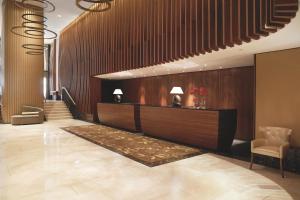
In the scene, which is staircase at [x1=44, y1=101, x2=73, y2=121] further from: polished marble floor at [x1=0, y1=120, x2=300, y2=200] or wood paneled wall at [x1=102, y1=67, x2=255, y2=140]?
polished marble floor at [x1=0, y1=120, x2=300, y2=200]

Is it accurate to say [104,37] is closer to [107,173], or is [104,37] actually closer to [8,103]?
[8,103]

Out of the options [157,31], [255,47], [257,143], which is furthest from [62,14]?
[257,143]

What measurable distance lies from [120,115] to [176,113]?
318 cm

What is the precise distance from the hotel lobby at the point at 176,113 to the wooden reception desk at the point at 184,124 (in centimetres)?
3

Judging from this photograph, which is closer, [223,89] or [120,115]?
[223,89]

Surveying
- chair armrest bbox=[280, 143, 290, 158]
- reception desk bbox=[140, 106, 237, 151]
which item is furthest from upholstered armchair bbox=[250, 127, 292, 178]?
reception desk bbox=[140, 106, 237, 151]

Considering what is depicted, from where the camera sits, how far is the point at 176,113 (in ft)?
21.3

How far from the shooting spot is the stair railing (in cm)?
1262

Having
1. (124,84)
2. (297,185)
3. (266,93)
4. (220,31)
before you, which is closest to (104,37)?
(124,84)

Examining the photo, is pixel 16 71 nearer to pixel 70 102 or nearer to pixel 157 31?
pixel 70 102

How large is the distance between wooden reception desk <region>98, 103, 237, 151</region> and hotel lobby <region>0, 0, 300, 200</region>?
0.11ft

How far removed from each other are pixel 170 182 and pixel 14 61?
1010cm

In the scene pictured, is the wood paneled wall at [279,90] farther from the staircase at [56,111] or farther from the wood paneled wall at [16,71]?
the staircase at [56,111]

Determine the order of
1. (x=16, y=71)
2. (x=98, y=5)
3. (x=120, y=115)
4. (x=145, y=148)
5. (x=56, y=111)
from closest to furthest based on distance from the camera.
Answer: (x=145, y=148), (x=120, y=115), (x=98, y=5), (x=16, y=71), (x=56, y=111)
